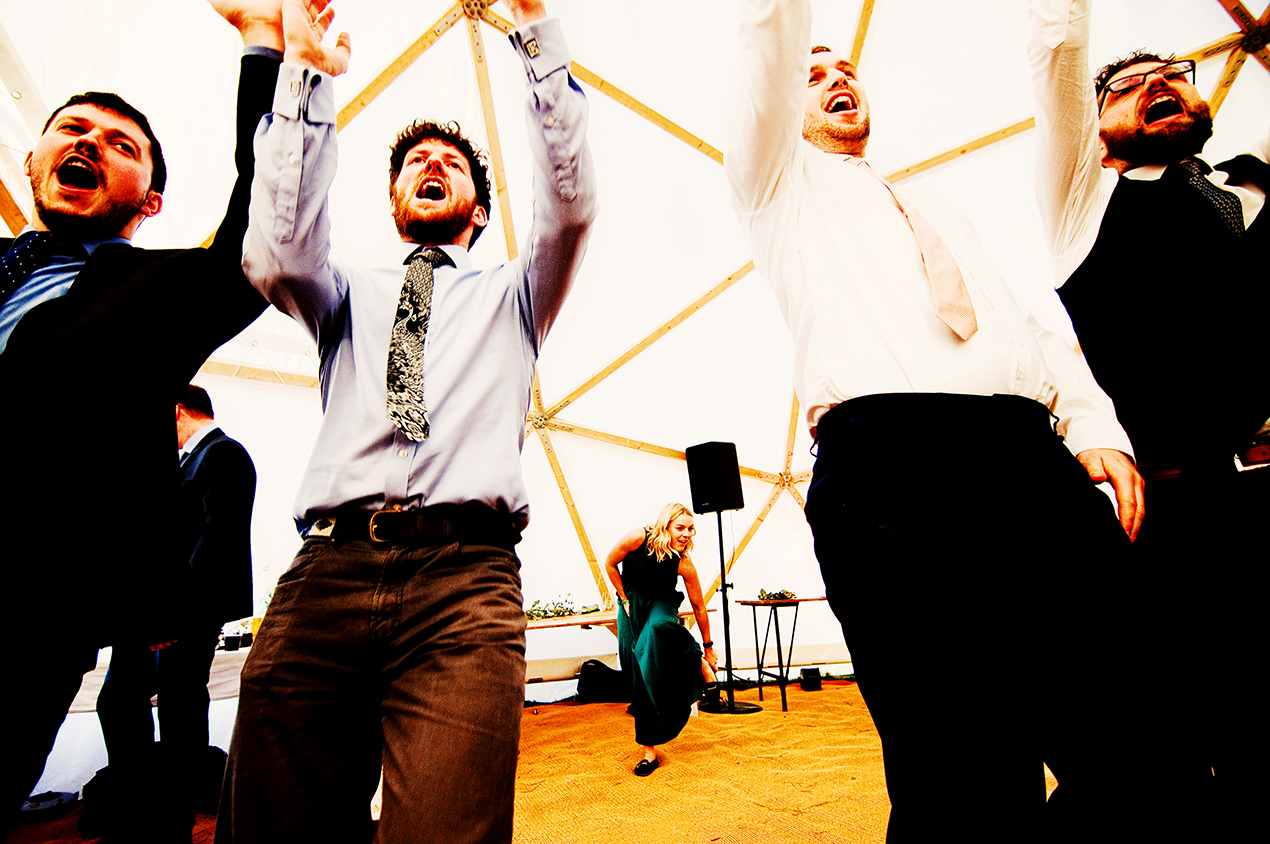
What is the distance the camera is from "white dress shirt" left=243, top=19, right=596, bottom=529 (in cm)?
118

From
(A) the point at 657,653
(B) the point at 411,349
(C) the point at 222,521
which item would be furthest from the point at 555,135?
(A) the point at 657,653

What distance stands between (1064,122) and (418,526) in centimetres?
198

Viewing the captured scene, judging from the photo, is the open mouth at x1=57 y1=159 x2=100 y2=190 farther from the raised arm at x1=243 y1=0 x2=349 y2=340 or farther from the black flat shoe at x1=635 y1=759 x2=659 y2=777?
the black flat shoe at x1=635 y1=759 x2=659 y2=777

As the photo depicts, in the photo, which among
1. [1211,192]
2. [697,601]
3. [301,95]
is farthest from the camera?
[697,601]

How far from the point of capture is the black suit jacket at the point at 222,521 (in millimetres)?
2785

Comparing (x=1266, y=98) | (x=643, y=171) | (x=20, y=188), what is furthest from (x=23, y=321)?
(x=1266, y=98)

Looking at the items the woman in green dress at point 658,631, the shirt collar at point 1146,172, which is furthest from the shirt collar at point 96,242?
the woman in green dress at point 658,631

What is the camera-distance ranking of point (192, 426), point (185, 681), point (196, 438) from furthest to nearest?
point (192, 426) → point (196, 438) → point (185, 681)

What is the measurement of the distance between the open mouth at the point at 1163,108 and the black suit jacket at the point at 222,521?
14.2 feet

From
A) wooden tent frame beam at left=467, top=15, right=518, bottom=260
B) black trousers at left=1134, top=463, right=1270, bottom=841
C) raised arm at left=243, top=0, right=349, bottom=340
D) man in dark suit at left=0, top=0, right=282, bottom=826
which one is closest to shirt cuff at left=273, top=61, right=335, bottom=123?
raised arm at left=243, top=0, right=349, bottom=340

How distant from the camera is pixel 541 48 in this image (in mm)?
1249

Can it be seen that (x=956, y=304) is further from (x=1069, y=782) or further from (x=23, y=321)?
(x=23, y=321)

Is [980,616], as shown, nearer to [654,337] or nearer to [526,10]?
[526,10]

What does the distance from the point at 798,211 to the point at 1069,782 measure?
1.23 m
